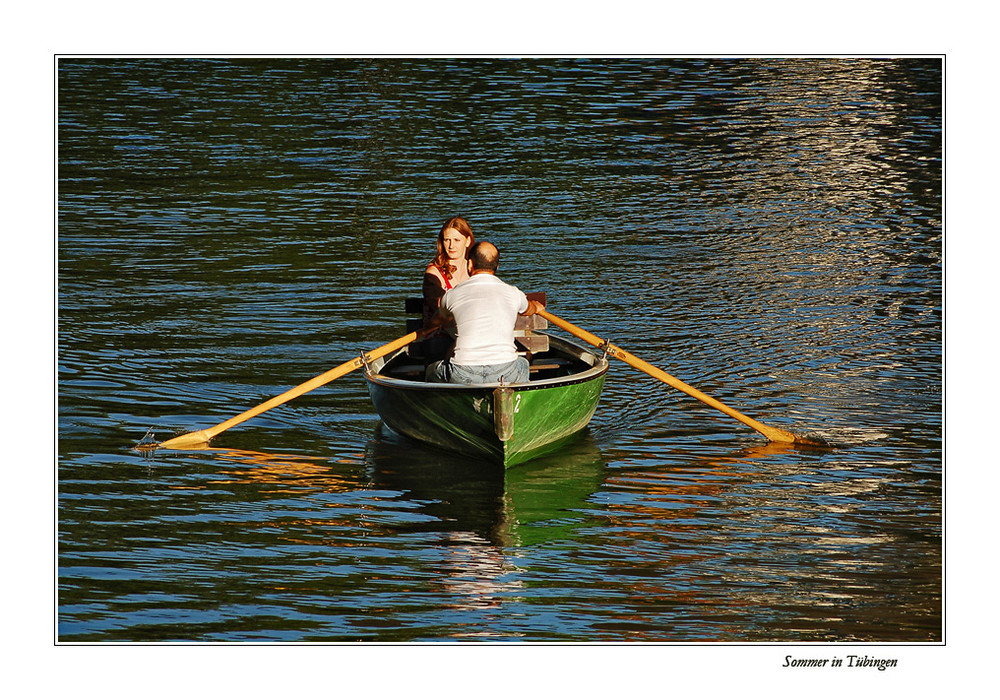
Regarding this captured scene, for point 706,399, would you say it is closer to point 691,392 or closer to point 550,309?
point 691,392

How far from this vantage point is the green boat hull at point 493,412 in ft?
26.5

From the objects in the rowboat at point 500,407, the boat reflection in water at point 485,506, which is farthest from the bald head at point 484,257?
the boat reflection in water at point 485,506

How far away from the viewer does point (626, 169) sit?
62.8ft

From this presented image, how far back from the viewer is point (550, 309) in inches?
501

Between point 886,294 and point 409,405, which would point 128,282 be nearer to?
point 409,405

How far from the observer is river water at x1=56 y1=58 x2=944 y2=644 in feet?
22.4

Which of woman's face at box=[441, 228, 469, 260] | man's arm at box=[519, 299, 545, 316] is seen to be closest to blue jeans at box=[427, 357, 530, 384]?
man's arm at box=[519, 299, 545, 316]

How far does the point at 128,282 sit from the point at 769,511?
309 inches

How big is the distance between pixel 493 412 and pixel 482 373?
0.31m

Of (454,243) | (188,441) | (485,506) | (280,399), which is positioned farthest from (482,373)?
(188,441)

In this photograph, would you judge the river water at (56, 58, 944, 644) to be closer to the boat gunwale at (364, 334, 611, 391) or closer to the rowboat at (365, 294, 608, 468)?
the rowboat at (365, 294, 608, 468)

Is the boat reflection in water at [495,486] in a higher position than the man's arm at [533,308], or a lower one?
lower

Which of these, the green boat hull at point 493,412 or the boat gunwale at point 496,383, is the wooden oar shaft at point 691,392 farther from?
the green boat hull at point 493,412

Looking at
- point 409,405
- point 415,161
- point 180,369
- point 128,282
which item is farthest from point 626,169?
point 409,405
